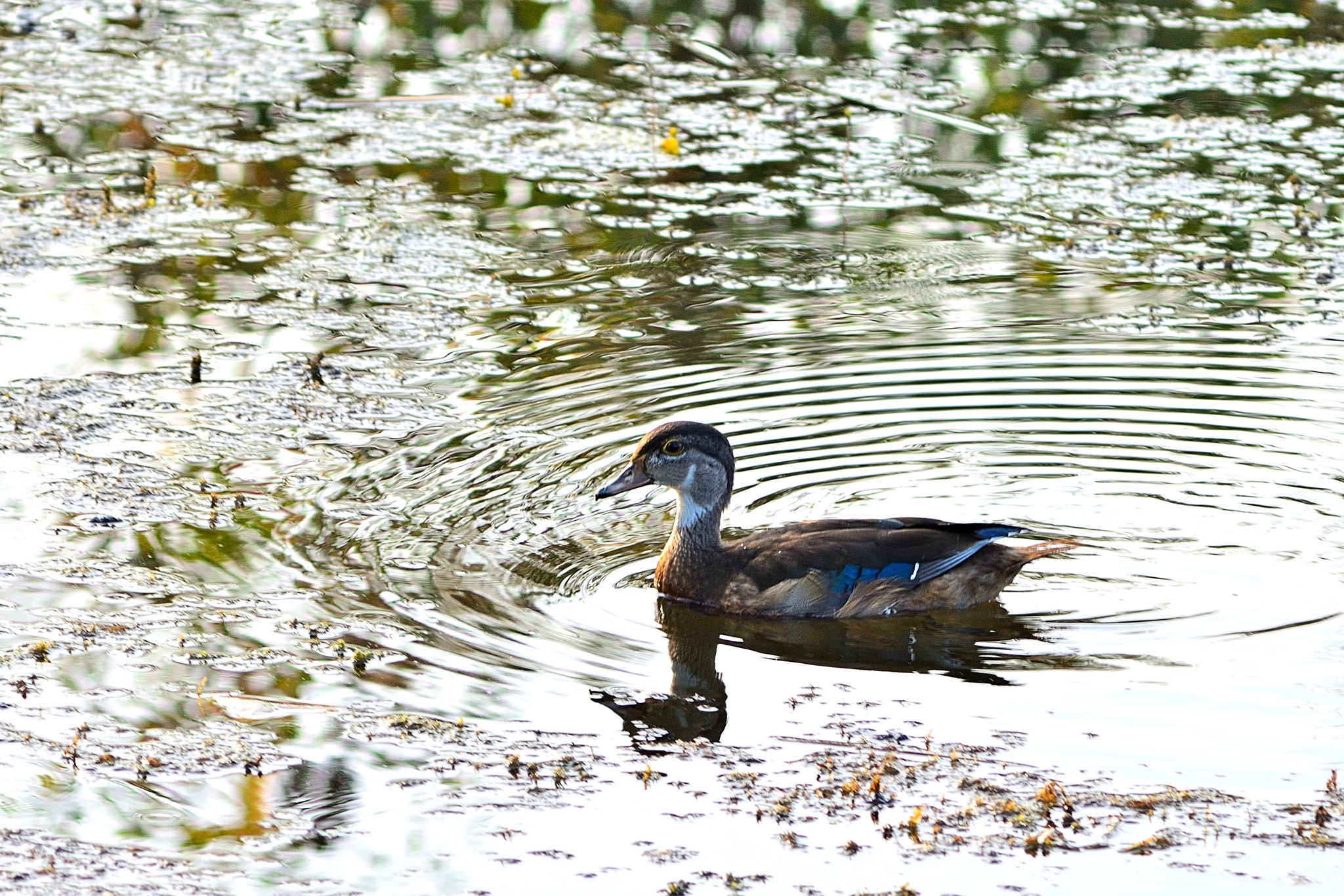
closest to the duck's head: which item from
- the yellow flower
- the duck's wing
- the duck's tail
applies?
the duck's wing

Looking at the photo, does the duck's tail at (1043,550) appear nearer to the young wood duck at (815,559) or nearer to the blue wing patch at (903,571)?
the young wood duck at (815,559)

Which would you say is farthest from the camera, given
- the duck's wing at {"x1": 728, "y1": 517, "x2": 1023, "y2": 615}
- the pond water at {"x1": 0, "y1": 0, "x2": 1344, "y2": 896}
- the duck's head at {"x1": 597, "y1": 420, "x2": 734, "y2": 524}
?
the duck's head at {"x1": 597, "y1": 420, "x2": 734, "y2": 524}

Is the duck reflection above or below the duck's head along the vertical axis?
below

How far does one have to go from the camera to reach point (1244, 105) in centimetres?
1462

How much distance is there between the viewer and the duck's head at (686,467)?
8.26 meters

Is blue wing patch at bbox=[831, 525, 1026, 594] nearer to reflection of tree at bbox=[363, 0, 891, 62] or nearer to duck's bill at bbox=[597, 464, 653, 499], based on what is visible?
duck's bill at bbox=[597, 464, 653, 499]

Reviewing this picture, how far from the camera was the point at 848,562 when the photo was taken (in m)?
7.88

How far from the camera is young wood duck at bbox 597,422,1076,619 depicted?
7.90m

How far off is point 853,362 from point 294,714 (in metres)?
4.73

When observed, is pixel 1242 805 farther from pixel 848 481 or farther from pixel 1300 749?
pixel 848 481

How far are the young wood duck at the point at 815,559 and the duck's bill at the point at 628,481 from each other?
0.01m

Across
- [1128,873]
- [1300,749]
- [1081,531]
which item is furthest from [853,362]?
[1128,873]

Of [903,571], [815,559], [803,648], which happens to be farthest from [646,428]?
[803,648]

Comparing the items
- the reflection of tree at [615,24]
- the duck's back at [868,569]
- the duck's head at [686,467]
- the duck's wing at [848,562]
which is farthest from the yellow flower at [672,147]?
the duck's wing at [848,562]
